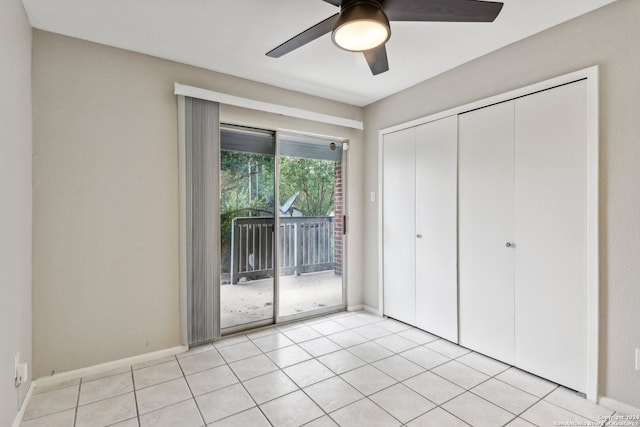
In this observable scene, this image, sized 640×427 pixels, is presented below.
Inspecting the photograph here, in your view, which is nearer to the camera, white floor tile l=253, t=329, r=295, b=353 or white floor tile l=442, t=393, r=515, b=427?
white floor tile l=442, t=393, r=515, b=427

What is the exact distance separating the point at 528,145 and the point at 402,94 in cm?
148

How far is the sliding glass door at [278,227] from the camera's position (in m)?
3.20

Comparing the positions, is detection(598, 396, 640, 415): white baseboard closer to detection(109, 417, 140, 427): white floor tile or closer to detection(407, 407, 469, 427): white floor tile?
detection(407, 407, 469, 427): white floor tile

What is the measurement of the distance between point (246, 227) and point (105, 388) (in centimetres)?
168

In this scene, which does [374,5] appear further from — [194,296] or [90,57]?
[194,296]

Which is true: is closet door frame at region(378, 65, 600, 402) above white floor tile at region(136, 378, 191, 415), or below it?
above

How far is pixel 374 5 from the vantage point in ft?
5.15

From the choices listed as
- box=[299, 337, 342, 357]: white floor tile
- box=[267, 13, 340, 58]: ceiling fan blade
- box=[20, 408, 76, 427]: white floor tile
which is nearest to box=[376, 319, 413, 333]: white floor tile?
box=[299, 337, 342, 357]: white floor tile

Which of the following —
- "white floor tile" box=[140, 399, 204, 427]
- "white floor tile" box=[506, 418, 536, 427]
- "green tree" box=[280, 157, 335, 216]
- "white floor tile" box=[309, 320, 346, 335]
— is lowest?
"white floor tile" box=[506, 418, 536, 427]

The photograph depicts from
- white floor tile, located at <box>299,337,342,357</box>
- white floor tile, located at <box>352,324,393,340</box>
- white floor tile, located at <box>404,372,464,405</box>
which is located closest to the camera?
white floor tile, located at <box>404,372,464,405</box>

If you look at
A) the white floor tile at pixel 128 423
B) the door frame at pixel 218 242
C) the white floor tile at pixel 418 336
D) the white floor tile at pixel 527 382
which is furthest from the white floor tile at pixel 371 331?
the white floor tile at pixel 128 423

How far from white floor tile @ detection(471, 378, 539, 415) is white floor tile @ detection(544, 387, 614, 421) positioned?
5.1 inches

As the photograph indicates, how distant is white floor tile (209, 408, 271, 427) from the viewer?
6.08 feet

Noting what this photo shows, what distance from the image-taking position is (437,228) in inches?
121
